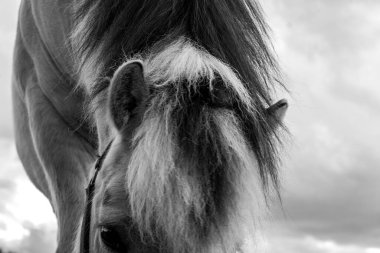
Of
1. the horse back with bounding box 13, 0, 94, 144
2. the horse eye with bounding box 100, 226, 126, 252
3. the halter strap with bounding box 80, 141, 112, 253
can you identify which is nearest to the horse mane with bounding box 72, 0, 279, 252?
the horse eye with bounding box 100, 226, 126, 252

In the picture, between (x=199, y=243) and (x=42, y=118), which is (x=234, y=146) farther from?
(x=42, y=118)

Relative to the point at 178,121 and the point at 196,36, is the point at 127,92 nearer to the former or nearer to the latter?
the point at 178,121

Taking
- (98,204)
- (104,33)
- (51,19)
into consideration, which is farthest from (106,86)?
(51,19)

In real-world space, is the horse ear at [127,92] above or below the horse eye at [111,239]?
above

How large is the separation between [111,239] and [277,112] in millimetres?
990

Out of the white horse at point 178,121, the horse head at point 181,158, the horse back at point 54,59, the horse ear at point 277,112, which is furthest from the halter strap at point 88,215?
the horse back at point 54,59

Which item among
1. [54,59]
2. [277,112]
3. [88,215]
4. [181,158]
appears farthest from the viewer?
[54,59]

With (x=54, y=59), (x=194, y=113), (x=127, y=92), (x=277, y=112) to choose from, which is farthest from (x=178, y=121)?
(x=54, y=59)

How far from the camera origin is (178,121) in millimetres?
2730

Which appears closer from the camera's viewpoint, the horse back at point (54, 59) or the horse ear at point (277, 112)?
the horse ear at point (277, 112)

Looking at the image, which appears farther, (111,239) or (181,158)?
(111,239)

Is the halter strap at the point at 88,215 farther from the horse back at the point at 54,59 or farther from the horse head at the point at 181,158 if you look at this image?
the horse back at the point at 54,59

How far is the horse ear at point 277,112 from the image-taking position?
302 centimetres

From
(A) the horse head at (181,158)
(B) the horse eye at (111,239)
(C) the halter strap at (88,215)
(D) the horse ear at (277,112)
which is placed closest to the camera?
(A) the horse head at (181,158)
